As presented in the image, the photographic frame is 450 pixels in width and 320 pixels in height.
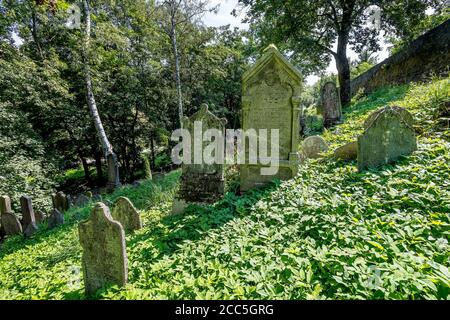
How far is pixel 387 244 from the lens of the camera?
Result: 2.30 m

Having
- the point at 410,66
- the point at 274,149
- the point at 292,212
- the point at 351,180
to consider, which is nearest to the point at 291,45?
the point at 410,66

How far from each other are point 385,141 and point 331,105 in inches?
244

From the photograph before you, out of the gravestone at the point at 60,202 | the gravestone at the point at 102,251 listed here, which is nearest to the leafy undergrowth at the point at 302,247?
the gravestone at the point at 102,251

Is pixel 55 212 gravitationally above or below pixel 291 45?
below

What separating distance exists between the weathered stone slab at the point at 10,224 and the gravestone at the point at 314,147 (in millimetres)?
8665

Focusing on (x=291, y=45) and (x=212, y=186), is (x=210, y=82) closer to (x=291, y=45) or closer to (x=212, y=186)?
(x=291, y=45)

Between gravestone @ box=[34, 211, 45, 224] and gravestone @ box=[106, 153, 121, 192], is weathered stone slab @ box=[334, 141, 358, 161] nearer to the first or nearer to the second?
gravestone @ box=[106, 153, 121, 192]

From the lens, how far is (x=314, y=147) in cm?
610

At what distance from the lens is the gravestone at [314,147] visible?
6016 mm

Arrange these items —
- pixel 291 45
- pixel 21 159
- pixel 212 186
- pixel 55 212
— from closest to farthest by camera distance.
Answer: pixel 212 186 < pixel 55 212 < pixel 21 159 < pixel 291 45

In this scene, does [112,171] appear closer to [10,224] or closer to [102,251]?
[10,224]

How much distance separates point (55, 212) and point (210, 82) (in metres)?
14.8

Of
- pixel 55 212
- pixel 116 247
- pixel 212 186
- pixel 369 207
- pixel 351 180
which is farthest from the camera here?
pixel 55 212

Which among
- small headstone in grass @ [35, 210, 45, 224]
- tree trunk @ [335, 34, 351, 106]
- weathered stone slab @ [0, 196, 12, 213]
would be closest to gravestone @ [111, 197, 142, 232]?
small headstone in grass @ [35, 210, 45, 224]
